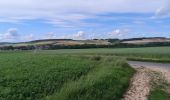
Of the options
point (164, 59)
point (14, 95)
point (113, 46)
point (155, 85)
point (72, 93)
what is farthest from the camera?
point (113, 46)

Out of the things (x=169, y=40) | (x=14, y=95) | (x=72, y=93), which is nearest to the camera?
(x=14, y=95)

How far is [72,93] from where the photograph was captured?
1661 centimetres

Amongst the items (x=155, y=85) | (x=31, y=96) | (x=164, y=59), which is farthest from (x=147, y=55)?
(x=31, y=96)

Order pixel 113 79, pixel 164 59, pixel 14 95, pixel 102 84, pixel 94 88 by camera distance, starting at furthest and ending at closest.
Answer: pixel 164 59 → pixel 113 79 → pixel 102 84 → pixel 94 88 → pixel 14 95

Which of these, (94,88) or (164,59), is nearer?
(94,88)

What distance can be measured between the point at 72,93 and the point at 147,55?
49701 millimetres

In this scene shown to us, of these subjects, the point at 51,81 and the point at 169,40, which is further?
the point at 169,40

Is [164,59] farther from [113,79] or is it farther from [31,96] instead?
[31,96]

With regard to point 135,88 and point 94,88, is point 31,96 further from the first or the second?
point 135,88

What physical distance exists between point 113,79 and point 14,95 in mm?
8985

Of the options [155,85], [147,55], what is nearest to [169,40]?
[147,55]

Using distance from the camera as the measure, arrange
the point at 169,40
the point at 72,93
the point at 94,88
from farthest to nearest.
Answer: the point at 169,40 < the point at 94,88 < the point at 72,93

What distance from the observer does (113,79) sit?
22.8 metres

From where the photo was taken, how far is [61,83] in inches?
747
